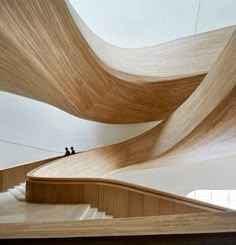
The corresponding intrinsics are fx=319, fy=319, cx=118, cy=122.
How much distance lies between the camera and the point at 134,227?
2.57ft

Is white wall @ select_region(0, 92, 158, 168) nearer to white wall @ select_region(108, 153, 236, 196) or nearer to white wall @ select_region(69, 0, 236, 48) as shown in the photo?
white wall @ select_region(108, 153, 236, 196)

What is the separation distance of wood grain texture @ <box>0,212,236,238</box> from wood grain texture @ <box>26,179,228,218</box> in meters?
3.10

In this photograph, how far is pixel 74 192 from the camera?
4.22m

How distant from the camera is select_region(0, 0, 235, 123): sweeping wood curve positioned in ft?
12.5

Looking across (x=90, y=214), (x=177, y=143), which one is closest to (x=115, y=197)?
(x=90, y=214)

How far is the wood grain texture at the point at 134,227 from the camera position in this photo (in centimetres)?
75

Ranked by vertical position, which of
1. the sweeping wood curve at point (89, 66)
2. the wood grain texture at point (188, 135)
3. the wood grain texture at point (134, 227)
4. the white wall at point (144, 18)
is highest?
the white wall at point (144, 18)

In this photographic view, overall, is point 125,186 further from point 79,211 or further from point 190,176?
point 190,176

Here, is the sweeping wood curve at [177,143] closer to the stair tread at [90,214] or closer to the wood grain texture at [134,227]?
the stair tread at [90,214]

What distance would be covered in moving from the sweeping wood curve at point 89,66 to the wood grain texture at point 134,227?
2893 mm

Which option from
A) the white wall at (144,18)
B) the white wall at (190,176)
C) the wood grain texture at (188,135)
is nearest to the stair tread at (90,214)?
the wood grain texture at (188,135)

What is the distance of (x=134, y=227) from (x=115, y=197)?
10.9 feet

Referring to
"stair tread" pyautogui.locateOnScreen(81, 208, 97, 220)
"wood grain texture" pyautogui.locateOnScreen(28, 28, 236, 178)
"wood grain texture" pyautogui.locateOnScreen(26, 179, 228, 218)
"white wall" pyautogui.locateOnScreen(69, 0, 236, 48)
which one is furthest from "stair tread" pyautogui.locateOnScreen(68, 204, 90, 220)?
"white wall" pyautogui.locateOnScreen(69, 0, 236, 48)

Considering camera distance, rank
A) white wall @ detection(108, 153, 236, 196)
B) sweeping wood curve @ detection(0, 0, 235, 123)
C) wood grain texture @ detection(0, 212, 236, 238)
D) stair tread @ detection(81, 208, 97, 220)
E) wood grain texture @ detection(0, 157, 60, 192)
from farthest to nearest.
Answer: white wall @ detection(108, 153, 236, 196) < wood grain texture @ detection(0, 157, 60, 192) < sweeping wood curve @ detection(0, 0, 235, 123) < stair tread @ detection(81, 208, 97, 220) < wood grain texture @ detection(0, 212, 236, 238)
